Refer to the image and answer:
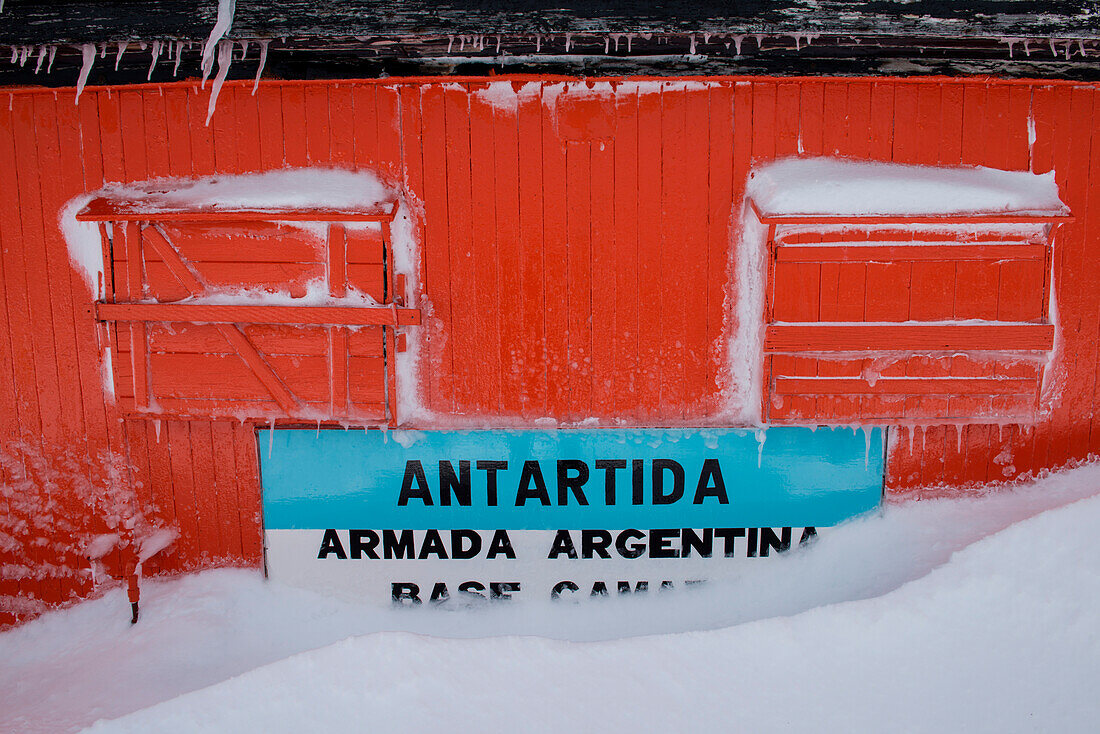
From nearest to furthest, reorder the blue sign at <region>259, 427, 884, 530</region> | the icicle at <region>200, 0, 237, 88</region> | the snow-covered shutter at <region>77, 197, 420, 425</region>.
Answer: the icicle at <region>200, 0, 237, 88</region>, the snow-covered shutter at <region>77, 197, 420, 425</region>, the blue sign at <region>259, 427, 884, 530</region>

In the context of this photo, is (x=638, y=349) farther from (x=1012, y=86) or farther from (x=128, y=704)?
(x=128, y=704)

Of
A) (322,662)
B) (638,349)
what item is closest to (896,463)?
(638,349)

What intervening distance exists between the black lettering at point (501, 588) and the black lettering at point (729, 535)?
140 cm

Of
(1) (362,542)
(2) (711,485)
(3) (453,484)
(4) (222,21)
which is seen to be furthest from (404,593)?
(4) (222,21)

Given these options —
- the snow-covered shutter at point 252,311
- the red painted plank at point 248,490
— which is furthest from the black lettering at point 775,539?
the red painted plank at point 248,490

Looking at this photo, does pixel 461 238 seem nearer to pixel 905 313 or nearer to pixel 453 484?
pixel 453 484

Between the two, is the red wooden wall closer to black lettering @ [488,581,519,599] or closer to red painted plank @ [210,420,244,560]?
red painted plank @ [210,420,244,560]

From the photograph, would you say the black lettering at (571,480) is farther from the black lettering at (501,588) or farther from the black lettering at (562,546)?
the black lettering at (501,588)

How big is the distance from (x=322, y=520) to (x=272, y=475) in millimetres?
446

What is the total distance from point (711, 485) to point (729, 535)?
1.22 feet

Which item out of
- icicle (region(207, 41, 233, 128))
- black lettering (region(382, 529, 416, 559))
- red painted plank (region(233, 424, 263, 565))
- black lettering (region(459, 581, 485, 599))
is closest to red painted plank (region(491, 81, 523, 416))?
black lettering (region(382, 529, 416, 559))

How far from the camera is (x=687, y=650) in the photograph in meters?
3.79

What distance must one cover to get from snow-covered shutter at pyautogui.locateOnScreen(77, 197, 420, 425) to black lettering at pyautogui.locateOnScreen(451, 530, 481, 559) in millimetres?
932

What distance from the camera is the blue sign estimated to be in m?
4.40
